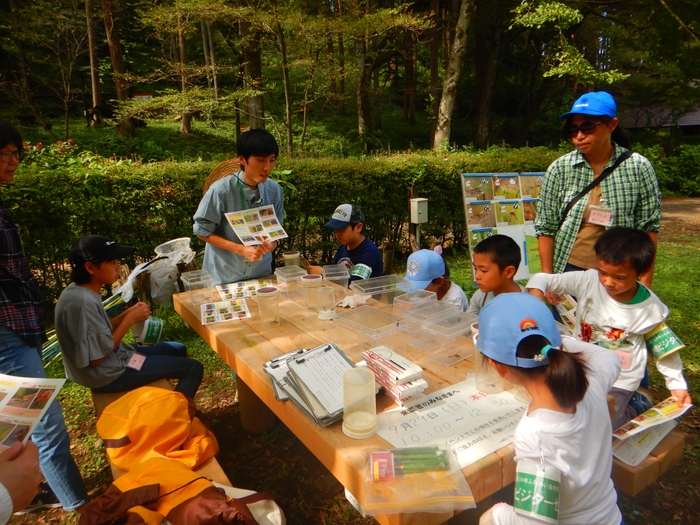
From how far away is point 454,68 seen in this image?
1027 cm

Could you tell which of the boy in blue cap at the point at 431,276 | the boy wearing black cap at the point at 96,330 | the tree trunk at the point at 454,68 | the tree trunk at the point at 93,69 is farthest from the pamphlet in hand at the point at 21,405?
Result: the tree trunk at the point at 93,69

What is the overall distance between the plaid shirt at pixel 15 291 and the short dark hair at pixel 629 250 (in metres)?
2.84

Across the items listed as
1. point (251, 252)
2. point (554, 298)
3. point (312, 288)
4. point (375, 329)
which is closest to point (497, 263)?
point (554, 298)

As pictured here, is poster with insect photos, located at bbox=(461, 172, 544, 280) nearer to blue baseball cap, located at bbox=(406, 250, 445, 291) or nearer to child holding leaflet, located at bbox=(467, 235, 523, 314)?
blue baseball cap, located at bbox=(406, 250, 445, 291)

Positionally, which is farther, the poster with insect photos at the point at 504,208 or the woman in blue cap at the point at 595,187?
the poster with insect photos at the point at 504,208

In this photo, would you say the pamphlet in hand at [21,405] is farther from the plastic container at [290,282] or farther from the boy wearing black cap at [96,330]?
the plastic container at [290,282]

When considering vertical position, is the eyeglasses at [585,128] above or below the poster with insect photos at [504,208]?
above

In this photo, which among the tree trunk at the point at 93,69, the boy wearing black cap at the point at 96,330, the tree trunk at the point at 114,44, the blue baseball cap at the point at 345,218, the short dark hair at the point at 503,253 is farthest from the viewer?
the tree trunk at the point at 93,69

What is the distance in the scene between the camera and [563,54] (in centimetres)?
1133

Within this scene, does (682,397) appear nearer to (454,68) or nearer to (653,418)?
(653,418)

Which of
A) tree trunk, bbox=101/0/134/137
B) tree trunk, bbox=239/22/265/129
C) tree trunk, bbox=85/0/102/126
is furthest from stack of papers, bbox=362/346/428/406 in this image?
tree trunk, bbox=85/0/102/126

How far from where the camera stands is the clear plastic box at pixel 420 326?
1.98 meters

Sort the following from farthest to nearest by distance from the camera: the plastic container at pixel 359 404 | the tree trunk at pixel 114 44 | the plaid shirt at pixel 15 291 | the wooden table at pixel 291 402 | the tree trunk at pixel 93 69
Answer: the tree trunk at pixel 93 69 < the tree trunk at pixel 114 44 < the plaid shirt at pixel 15 291 < the plastic container at pixel 359 404 < the wooden table at pixel 291 402

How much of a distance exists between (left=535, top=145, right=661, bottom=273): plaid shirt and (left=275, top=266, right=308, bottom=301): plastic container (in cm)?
171
